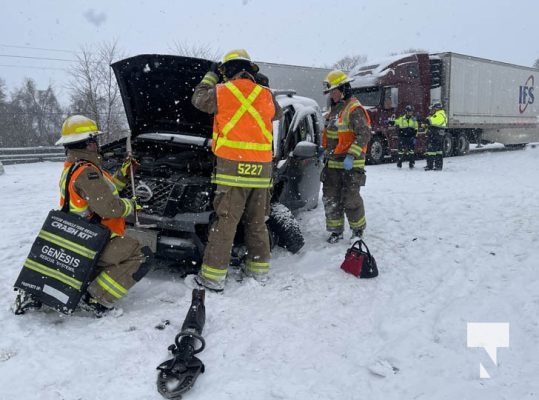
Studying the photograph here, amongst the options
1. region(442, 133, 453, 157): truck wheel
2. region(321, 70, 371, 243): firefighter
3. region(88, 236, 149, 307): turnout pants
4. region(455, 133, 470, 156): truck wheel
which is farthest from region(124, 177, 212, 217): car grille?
region(455, 133, 470, 156): truck wheel

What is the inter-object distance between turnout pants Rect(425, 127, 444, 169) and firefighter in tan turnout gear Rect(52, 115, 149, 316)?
10147mm

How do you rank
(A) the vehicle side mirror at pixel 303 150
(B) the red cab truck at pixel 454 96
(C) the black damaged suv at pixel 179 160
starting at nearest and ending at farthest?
1. (C) the black damaged suv at pixel 179 160
2. (A) the vehicle side mirror at pixel 303 150
3. (B) the red cab truck at pixel 454 96

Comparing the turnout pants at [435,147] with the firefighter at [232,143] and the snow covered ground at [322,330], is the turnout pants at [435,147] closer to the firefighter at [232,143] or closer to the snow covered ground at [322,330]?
the snow covered ground at [322,330]

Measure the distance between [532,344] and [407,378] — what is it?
1.00 m

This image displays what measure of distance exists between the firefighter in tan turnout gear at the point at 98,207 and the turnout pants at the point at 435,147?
10147mm

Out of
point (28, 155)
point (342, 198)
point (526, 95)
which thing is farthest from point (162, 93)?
point (526, 95)

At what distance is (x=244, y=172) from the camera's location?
388cm

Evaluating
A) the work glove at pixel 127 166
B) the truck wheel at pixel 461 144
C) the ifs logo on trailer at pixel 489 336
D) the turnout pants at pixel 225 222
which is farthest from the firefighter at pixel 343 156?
the truck wheel at pixel 461 144

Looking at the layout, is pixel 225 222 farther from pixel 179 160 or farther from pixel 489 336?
pixel 489 336

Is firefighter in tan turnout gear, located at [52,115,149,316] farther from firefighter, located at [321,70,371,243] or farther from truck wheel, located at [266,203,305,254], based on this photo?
firefighter, located at [321,70,371,243]

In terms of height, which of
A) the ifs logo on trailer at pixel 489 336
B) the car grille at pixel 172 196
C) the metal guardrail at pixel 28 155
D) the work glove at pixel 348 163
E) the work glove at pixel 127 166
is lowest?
the ifs logo on trailer at pixel 489 336

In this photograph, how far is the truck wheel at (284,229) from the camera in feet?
15.8

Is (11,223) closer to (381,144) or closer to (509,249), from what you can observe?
(509,249)

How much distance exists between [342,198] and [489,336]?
244 centimetres
